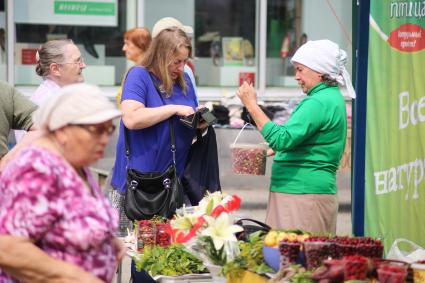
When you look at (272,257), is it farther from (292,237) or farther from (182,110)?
(182,110)

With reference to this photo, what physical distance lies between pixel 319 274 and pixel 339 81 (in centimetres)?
176

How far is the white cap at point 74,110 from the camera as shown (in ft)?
10.7

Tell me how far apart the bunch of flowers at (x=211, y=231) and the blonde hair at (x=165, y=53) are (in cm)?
123

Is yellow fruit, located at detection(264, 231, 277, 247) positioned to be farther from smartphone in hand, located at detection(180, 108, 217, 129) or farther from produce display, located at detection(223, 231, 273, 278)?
smartphone in hand, located at detection(180, 108, 217, 129)

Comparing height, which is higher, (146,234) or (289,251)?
(289,251)

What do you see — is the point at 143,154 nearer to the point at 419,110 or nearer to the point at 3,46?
the point at 419,110

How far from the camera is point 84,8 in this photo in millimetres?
12984

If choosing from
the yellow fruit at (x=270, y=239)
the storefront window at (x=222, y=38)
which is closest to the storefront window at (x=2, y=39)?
Result: the storefront window at (x=222, y=38)

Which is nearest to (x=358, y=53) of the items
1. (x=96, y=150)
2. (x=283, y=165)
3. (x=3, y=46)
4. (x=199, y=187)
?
(x=283, y=165)

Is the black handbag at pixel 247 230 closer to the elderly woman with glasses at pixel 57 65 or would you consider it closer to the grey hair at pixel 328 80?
the grey hair at pixel 328 80

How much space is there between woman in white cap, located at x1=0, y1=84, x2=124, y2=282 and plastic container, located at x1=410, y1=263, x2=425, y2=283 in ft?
4.58

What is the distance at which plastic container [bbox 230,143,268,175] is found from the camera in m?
5.85

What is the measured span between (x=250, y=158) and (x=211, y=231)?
1371 mm

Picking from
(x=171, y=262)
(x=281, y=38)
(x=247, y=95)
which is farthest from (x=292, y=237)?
(x=281, y=38)
